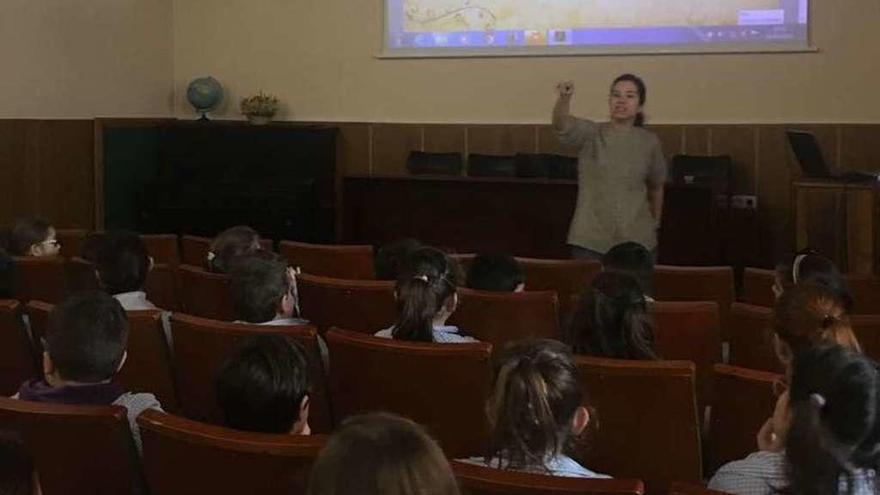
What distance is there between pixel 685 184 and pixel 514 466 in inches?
233

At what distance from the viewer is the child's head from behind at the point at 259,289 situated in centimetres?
353

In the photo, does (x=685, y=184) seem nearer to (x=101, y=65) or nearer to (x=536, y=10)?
(x=536, y=10)

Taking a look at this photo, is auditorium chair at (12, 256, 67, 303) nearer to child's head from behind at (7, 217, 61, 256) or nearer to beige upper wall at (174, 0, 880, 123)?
child's head from behind at (7, 217, 61, 256)

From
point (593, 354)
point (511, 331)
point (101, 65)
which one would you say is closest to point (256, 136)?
point (101, 65)

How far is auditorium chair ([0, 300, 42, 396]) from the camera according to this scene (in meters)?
3.52

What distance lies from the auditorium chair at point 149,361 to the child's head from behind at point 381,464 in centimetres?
211

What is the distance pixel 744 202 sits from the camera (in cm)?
842

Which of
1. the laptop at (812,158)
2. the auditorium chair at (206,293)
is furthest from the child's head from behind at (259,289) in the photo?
the laptop at (812,158)

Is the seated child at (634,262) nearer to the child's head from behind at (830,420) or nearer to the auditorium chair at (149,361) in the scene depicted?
the auditorium chair at (149,361)

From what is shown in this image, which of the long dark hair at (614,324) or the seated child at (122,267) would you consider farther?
the seated child at (122,267)

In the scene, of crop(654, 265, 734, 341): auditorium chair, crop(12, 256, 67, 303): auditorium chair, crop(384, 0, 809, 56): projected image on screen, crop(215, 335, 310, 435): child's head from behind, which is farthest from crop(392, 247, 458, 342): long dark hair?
crop(384, 0, 809, 56): projected image on screen

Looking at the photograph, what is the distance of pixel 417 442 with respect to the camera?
4.26ft

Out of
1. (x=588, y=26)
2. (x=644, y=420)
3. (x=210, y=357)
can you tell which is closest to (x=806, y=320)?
(x=644, y=420)

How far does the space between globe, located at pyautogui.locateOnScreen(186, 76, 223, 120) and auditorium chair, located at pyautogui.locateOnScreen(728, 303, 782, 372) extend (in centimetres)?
694
